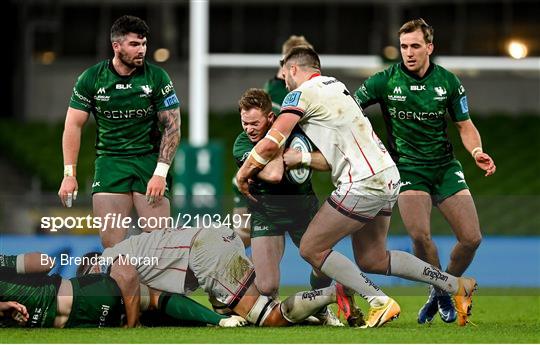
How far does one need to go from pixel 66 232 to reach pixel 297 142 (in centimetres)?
295

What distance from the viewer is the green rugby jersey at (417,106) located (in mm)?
8125

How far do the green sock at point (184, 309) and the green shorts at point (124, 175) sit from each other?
0.84 m

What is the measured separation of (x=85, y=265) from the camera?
312 inches

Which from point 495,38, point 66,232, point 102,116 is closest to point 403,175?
point 102,116

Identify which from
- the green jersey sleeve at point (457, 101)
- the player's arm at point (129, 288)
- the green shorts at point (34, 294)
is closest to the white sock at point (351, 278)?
the player's arm at point (129, 288)

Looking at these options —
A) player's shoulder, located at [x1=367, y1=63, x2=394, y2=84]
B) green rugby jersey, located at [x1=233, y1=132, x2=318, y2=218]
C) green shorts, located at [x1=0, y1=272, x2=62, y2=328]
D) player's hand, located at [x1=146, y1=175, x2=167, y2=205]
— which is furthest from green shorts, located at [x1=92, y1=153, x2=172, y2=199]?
player's shoulder, located at [x1=367, y1=63, x2=394, y2=84]

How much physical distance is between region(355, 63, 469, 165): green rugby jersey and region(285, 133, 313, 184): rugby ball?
67 centimetres

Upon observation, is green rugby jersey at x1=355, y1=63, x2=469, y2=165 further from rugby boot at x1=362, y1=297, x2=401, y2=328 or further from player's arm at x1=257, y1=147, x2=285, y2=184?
rugby boot at x1=362, y1=297, x2=401, y2=328

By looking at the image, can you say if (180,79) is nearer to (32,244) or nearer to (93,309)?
(32,244)

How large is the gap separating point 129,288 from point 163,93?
54.1 inches

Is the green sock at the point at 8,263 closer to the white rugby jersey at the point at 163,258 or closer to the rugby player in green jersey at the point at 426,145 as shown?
the white rugby jersey at the point at 163,258

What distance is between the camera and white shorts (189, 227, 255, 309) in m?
7.74

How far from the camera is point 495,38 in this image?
70.4ft

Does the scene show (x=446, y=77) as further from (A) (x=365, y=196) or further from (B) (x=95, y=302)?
(B) (x=95, y=302)
